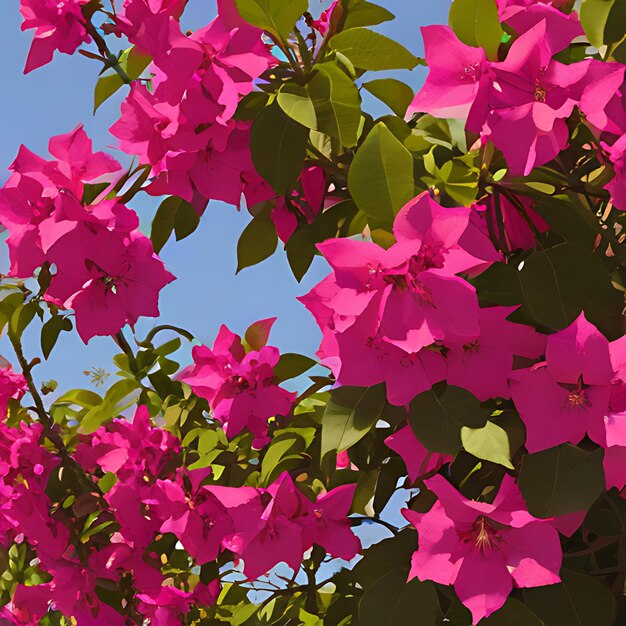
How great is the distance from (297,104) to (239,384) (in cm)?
47

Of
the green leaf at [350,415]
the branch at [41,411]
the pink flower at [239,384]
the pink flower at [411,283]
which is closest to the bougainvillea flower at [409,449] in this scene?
the green leaf at [350,415]

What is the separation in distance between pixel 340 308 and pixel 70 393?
94cm

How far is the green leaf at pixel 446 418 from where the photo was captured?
2.27 feet

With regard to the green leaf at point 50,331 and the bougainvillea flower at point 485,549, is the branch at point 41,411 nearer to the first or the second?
the green leaf at point 50,331

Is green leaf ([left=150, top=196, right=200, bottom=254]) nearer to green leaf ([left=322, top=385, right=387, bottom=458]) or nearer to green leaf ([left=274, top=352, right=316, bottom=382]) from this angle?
green leaf ([left=274, top=352, right=316, bottom=382])

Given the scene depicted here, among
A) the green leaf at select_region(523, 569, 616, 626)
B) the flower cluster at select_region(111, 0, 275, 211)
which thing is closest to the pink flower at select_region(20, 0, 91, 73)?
the flower cluster at select_region(111, 0, 275, 211)

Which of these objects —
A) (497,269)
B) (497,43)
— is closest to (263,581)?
(497,269)

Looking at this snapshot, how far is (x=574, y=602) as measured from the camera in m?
0.78

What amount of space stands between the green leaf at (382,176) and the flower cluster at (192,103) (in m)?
0.15

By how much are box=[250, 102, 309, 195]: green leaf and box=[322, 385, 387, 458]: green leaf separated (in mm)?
212

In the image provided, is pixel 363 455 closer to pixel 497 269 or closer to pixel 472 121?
A: pixel 497 269

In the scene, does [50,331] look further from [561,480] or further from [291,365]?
[561,480]

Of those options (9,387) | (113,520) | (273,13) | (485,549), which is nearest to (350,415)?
(485,549)

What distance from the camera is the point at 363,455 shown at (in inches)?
37.4
